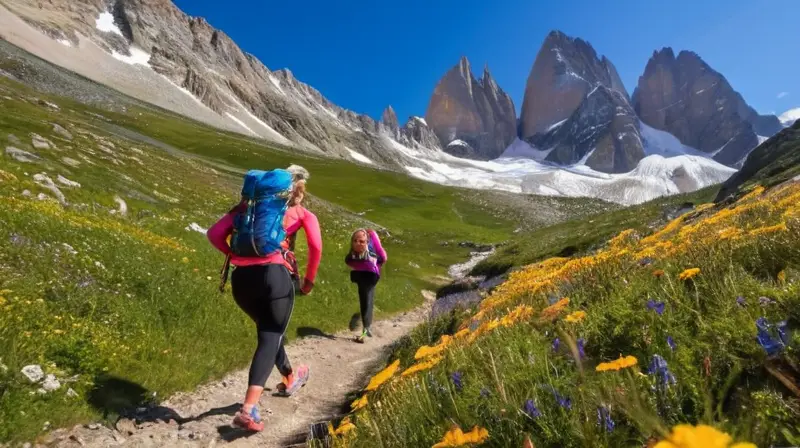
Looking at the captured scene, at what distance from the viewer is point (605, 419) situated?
1.88 metres

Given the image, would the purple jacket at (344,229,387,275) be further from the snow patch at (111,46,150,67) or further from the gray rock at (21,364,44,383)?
the snow patch at (111,46,150,67)

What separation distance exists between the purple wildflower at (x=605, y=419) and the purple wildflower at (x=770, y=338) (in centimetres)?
71

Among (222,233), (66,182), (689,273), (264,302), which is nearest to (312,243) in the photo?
(264,302)

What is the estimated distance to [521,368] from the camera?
3.04 m

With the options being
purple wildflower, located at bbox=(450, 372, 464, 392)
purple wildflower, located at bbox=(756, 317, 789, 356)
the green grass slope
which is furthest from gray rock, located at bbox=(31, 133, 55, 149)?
purple wildflower, located at bbox=(756, 317, 789, 356)

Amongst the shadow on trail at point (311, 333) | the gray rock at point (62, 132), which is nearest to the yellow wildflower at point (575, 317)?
the shadow on trail at point (311, 333)

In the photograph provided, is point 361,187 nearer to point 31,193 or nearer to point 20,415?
point 31,193

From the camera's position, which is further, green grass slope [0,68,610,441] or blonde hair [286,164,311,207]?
blonde hair [286,164,311,207]

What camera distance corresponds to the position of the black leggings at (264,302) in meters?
6.44

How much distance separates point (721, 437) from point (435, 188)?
138 m

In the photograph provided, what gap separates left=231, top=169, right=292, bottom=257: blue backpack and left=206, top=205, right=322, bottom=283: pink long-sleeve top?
5.0 inches

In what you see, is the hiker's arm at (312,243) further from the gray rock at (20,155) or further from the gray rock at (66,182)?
the gray rock at (20,155)

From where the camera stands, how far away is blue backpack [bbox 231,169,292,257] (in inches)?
249

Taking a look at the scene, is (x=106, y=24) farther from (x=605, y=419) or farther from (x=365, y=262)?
(x=605, y=419)
